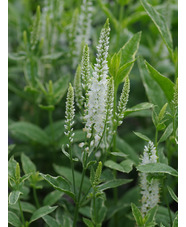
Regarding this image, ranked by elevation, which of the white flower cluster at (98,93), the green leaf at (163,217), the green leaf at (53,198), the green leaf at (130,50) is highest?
the green leaf at (130,50)

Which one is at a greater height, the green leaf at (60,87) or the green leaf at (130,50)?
the green leaf at (130,50)

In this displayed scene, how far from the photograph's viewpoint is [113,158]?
47.0 inches

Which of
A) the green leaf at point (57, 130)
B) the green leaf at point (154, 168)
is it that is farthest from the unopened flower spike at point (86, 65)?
the green leaf at point (57, 130)

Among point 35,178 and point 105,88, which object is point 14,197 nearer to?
point 35,178

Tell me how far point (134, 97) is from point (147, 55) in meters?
0.23

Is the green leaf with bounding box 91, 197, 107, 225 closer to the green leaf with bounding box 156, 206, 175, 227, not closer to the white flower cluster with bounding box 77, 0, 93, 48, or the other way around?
the green leaf with bounding box 156, 206, 175, 227

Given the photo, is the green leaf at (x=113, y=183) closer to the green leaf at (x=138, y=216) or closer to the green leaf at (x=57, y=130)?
the green leaf at (x=138, y=216)

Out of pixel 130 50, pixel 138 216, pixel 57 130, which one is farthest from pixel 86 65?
pixel 57 130

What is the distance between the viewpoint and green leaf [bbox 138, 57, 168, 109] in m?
1.16

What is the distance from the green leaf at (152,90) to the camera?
3.81 ft

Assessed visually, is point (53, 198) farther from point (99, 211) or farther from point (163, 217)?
point (163, 217)

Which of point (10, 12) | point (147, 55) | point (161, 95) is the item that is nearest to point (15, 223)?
point (161, 95)

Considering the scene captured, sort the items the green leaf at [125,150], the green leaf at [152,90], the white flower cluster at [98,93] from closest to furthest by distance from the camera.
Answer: the white flower cluster at [98,93] → the green leaf at [152,90] → the green leaf at [125,150]

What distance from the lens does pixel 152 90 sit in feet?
3.94
